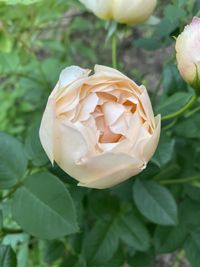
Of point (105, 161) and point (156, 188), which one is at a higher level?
point (105, 161)

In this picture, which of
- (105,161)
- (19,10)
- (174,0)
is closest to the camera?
(105,161)

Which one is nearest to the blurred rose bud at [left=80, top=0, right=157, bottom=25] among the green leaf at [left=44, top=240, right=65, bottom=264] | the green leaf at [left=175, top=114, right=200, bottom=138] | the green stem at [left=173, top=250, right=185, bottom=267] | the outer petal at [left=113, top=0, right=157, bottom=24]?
the outer petal at [left=113, top=0, right=157, bottom=24]

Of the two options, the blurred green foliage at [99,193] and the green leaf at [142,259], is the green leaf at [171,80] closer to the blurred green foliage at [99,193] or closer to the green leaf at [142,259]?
the blurred green foliage at [99,193]

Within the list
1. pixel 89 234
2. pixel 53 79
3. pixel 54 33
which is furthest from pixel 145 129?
pixel 54 33

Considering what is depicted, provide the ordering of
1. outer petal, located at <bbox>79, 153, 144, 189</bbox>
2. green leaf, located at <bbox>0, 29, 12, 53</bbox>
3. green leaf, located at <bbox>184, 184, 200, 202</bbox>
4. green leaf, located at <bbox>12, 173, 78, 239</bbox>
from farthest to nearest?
1. green leaf, located at <bbox>0, 29, 12, 53</bbox>
2. green leaf, located at <bbox>184, 184, 200, 202</bbox>
3. green leaf, located at <bbox>12, 173, 78, 239</bbox>
4. outer petal, located at <bbox>79, 153, 144, 189</bbox>

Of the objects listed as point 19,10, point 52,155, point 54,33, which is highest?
point 52,155

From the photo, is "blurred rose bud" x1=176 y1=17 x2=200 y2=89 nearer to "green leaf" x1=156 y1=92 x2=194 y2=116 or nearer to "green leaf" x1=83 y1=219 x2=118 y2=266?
"green leaf" x1=156 y1=92 x2=194 y2=116

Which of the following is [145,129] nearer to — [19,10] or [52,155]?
[52,155]
